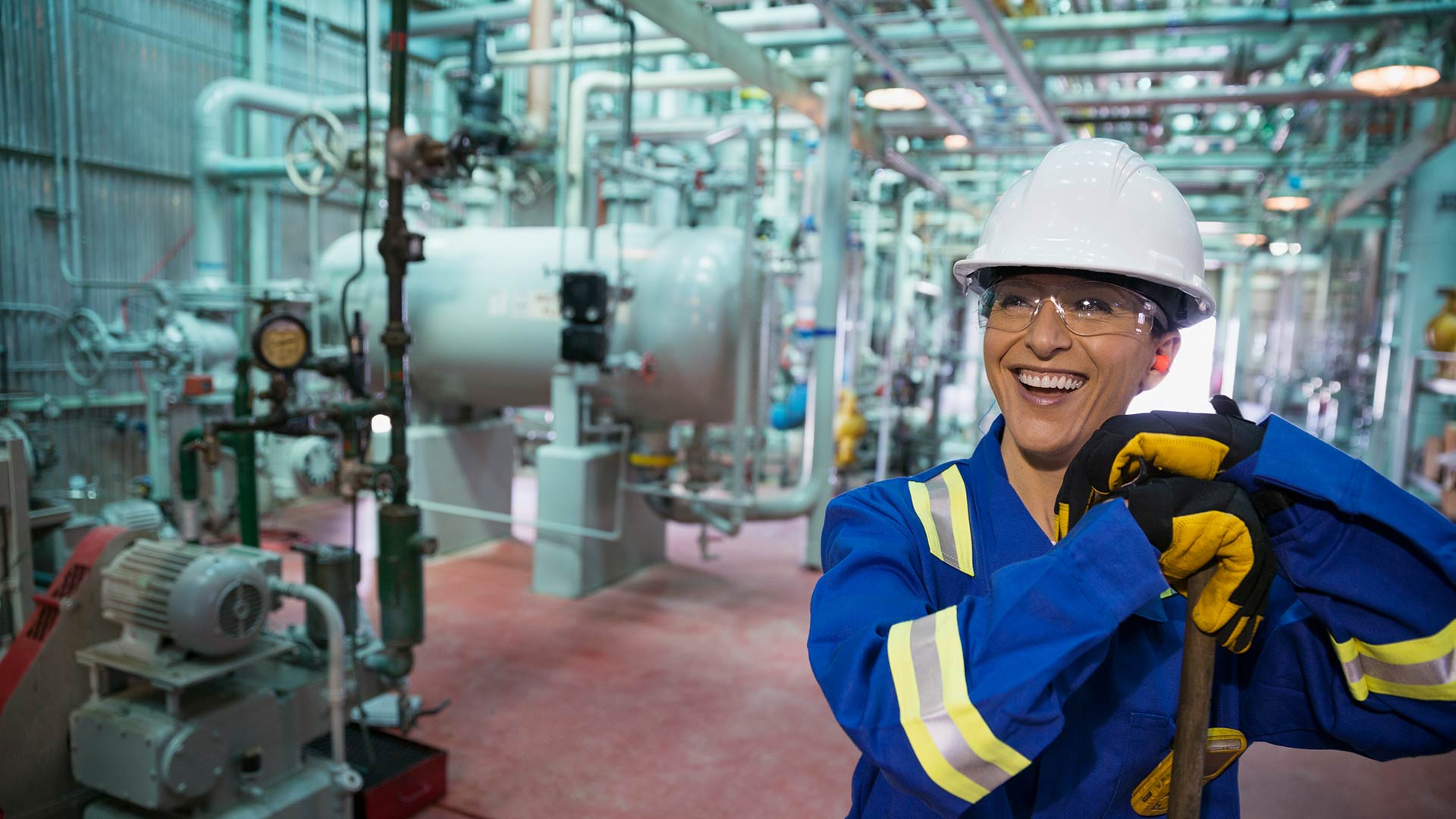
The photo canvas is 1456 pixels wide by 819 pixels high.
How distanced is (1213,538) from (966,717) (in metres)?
0.30

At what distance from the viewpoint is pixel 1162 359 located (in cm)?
123

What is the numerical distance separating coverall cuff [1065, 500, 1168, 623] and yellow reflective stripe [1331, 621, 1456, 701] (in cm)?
33

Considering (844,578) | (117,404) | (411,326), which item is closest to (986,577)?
(844,578)

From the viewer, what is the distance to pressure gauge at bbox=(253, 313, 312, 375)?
342 centimetres

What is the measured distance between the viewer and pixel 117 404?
233 inches

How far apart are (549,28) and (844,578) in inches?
215

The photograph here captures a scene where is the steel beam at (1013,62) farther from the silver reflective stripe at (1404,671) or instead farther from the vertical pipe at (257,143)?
the vertical pipe at (257,143)

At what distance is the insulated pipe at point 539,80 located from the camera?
573 cm

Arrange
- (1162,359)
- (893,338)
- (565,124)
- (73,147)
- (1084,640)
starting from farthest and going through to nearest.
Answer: (893,338) → (73,147) → (565,124) → (1162,359) → (1084,640)

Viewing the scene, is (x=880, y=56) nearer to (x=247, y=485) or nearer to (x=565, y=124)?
(x=565, y=124)

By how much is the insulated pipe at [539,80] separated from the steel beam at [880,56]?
2110mm

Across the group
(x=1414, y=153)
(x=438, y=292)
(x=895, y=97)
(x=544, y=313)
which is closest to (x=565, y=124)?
(x=544, y=313)

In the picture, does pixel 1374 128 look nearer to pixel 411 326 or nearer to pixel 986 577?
pixel 411 326

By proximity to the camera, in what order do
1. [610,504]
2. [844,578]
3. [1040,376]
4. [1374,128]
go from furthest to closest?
[1374,128] < [610,504] < [1040,376] < [844,578]
